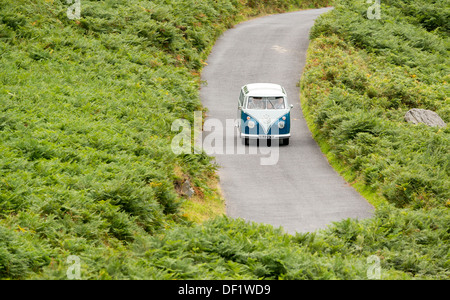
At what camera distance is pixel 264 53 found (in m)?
32.8

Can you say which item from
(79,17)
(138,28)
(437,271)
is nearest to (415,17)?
(138,28)

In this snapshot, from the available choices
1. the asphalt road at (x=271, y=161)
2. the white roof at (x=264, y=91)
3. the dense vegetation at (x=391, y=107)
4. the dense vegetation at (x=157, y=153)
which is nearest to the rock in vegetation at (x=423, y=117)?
the dense vegetation at (x=391, y=107)

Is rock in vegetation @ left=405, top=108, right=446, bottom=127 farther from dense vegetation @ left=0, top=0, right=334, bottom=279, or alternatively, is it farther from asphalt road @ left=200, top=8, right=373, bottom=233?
dense vegetation @ left=0, top=0, right=334, bottom=279

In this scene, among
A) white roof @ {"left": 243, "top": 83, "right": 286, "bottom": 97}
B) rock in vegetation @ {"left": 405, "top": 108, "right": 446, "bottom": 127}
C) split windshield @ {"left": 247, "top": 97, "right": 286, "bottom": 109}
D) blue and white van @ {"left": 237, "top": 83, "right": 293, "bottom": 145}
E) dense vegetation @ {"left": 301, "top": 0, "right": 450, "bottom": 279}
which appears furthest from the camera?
rock in vegetation @ {"left": 405, "top": 108, "right": 446, "bottom": 127}

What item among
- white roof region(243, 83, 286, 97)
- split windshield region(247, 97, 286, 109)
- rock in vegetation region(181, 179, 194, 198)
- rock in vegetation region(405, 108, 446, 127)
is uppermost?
white roof region(243, 83, 286, 97)

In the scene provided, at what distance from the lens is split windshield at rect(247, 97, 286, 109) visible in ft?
68.8

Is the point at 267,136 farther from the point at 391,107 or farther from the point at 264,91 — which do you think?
the point at 391,107

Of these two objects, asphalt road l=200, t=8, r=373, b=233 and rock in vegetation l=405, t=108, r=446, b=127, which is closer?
asphalt road l=200, t=8, r=373, b=233

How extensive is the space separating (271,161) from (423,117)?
727 cm

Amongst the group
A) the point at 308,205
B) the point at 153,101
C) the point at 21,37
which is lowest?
the point at 308,205

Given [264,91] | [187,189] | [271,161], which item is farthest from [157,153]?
[264,91]

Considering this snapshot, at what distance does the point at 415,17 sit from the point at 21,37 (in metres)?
29.2

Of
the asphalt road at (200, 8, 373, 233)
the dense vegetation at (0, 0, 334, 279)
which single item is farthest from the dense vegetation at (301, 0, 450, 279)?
the dense vegetation at (0, 0, 334, 279)

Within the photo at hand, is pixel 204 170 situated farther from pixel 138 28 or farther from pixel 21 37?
pixel 138 28
